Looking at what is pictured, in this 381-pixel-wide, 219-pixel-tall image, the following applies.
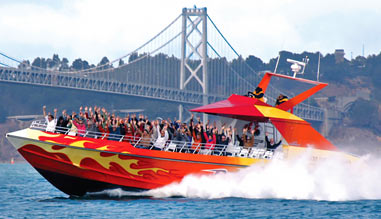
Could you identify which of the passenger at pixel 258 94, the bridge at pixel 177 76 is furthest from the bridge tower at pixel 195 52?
the passenger at pixel 258 94

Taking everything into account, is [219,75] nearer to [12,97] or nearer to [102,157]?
[12,97]

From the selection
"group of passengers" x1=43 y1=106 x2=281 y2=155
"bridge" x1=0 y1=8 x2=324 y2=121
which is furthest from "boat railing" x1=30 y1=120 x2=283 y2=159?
"bridge" x1=0 y1=8 x2=324 y2=121

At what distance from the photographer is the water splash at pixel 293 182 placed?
25844mm

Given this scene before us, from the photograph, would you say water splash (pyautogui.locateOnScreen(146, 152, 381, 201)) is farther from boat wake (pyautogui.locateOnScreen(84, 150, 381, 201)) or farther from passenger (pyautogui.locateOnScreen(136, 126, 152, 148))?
passenger (pyautogui.locateOnScreen(136, 126, 152, 148))

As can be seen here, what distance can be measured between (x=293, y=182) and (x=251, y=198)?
161 cm

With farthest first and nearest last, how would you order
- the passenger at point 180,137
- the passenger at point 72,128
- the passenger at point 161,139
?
the passenger at point 180,137
the passenger at point 161,139
the passenger at point 72,128

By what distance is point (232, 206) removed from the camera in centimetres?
2436

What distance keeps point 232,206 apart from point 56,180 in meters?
5.85

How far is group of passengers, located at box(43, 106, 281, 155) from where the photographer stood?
82.8 ft

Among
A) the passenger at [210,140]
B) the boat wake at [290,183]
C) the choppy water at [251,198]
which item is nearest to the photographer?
the choppy water at [251,198]

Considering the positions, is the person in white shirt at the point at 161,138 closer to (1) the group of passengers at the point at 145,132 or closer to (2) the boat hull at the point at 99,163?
(1) the group of passengers at the point at 145,132

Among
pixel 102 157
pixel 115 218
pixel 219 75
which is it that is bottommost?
pixel 115 218

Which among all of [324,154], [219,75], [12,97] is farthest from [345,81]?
[324,154]

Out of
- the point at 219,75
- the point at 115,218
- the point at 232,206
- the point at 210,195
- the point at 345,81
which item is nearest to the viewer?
the point at 115,218
